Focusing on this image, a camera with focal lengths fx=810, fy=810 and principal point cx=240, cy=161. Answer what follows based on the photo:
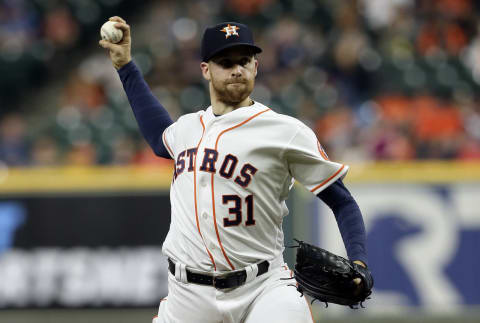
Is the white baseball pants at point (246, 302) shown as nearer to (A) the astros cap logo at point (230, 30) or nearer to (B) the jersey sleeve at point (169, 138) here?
(B) the jersey sleeve at point (169, 138)

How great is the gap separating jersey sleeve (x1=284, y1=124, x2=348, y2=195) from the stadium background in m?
3.88

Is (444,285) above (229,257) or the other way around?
the other way around

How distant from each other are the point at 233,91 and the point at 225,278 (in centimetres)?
78

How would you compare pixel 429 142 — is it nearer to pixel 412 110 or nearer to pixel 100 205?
pixel 412 110

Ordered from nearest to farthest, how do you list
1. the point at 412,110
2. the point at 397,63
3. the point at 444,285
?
the point at 444,285 → the point at 412,110 → the point at 397,63

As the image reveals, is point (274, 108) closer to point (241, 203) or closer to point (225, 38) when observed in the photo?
point (225, 38)

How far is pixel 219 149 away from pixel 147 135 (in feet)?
1.86

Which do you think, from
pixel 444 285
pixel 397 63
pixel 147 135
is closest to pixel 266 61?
pixel 397 63

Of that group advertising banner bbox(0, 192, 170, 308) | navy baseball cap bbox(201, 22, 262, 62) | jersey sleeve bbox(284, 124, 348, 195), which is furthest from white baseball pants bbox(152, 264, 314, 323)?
advertising banner bbox(0, 192, 170, 308)

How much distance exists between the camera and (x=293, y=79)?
9742mm

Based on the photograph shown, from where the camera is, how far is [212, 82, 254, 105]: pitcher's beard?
11.2 ft

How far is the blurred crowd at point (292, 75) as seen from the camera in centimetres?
859

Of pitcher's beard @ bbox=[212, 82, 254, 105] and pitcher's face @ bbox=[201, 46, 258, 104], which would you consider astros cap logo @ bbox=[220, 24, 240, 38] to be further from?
pitcher's beard @ bbox=[212, 82, 254, 105]

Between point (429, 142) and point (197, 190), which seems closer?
point (197, 190)
